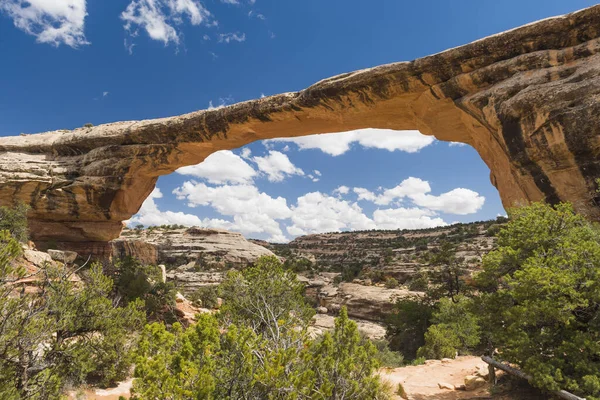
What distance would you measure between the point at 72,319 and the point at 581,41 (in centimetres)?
1741

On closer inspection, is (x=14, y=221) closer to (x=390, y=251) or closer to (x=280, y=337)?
(x=280, y=337)

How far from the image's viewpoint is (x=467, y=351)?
15688 mm

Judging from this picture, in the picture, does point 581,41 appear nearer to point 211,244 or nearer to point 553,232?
point 553,232

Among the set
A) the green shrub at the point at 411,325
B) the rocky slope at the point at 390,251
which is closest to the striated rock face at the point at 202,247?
the rocky slope at the point at 390,251

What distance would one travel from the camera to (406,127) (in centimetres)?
1647

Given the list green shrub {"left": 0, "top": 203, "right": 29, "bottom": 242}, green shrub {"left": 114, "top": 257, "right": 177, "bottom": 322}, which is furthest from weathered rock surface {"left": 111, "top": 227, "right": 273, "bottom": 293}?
green shrub {"left": 0, "top": 203, "right": 29, "bottom": 242}

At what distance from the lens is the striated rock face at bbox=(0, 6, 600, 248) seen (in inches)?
380

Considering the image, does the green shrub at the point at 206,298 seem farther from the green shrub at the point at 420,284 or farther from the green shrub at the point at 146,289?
the green shrub at the point at 420,284

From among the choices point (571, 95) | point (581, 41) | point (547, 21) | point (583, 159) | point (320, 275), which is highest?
point (547, 21)

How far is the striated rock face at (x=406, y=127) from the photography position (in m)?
9.66

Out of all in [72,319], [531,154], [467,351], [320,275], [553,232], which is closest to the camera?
[553,232]

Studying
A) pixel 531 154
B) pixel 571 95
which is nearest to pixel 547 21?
pixel 571 95

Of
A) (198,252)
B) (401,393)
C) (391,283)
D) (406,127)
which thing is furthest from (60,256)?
(391,283)

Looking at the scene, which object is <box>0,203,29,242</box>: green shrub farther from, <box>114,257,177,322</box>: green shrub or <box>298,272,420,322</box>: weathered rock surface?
<box>298,272,420,322</box>: weathered rock surface
